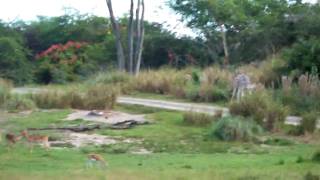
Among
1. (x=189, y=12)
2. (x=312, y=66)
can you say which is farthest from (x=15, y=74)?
(x=312, y=66)

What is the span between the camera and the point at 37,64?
62312 mm

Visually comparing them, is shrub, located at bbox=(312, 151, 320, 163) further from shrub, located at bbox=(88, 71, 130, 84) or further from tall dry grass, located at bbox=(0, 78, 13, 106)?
shrub, located at bbox=(88, 71, 130, 84)

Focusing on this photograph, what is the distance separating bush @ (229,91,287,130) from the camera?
27.3 meters

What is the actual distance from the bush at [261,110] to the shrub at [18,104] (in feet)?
30.7

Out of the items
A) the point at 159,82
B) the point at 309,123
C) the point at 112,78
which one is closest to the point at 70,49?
the point at 112,78

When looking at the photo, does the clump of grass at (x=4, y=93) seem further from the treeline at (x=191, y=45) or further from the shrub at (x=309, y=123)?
the treeline at (x=191, y=45)

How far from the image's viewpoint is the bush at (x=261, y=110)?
27.3 metres

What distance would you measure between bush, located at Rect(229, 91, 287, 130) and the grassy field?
1.51m

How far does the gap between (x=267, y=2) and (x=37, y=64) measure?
58.8 ft

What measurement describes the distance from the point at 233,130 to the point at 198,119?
13.2 feet

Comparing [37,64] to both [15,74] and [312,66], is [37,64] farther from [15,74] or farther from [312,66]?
[312,66]

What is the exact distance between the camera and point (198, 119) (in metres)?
28.5

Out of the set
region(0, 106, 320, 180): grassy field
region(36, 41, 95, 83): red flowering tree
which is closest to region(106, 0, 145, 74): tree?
region(36, 41, 95, 83): red flowering tree

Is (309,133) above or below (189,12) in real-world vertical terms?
below
